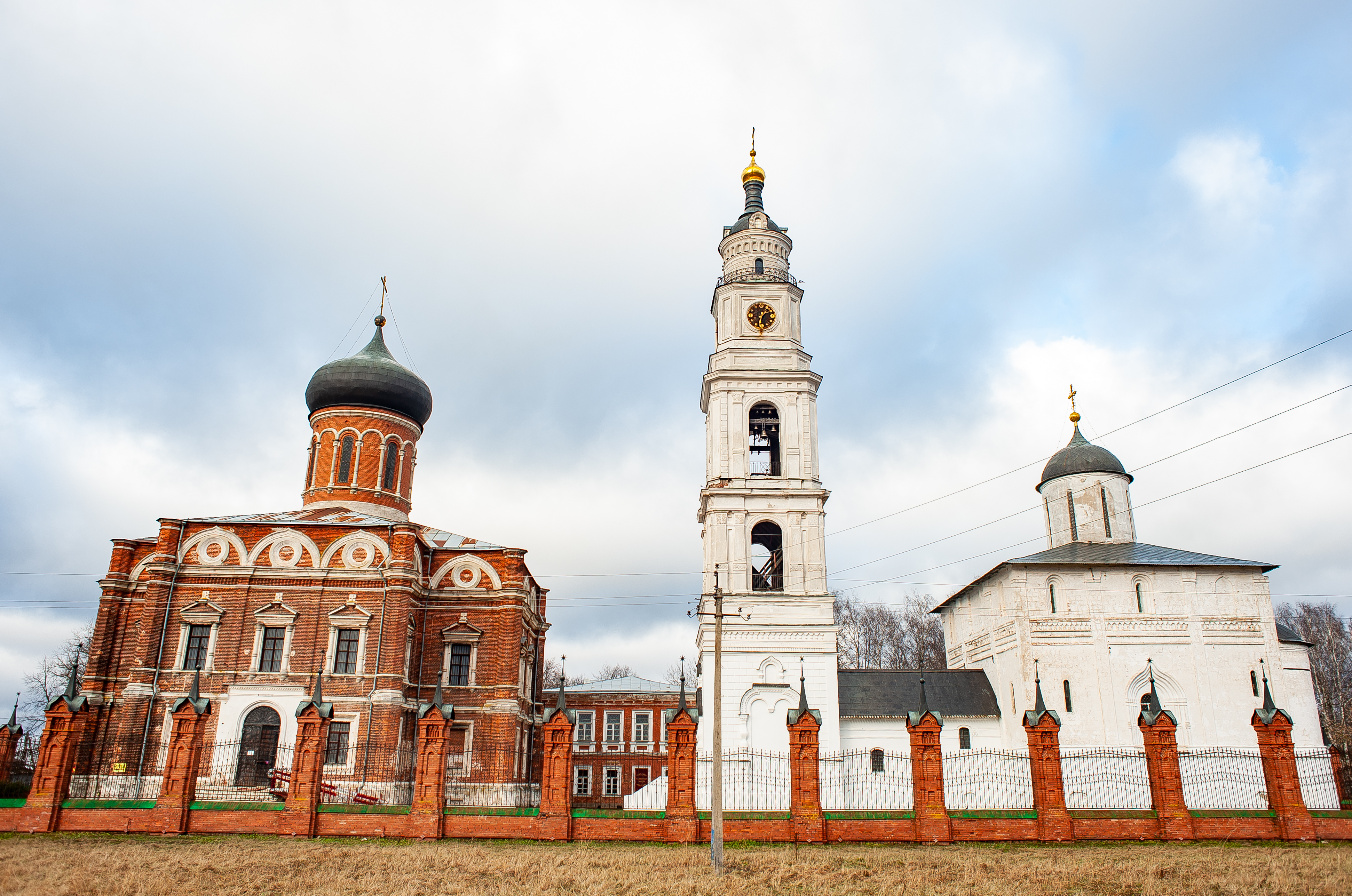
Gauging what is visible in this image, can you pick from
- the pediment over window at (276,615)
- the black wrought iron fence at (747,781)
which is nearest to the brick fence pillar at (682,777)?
the black wrought iron fence at (747,781)

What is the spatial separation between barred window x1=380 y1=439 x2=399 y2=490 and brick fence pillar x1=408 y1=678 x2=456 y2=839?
17.2m

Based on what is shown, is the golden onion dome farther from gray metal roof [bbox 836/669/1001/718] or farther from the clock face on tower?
gray metal roof [bbox 836/669/1001/718]

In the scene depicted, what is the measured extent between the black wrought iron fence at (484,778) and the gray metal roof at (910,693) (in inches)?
416

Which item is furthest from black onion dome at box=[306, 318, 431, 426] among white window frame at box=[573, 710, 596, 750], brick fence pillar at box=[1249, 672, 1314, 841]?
brick fence pillar at box=[1249, 672, 1314, 841]

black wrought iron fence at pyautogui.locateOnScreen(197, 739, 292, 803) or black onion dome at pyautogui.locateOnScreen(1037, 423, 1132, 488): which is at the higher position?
black onion dome at pyautogui.locateOnScreen(1037, 423, 1132, 488)

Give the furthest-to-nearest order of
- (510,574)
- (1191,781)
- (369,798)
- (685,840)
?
(510,574) → (1191,781) → (369,798) → (685,840)

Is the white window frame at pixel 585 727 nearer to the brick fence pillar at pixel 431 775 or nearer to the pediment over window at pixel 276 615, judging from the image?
the pediment over window at pixel 276 615

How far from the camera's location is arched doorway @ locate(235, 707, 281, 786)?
85.5 ft

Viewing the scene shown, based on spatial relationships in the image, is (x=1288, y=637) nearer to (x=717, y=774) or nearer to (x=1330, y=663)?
(x=1330, y=663)

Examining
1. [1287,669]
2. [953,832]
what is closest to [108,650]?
[953,832]

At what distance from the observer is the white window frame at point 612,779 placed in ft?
134

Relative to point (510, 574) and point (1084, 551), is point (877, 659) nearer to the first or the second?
point (1084, 551)

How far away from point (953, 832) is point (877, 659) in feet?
116

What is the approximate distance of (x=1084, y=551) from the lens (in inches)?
1224
